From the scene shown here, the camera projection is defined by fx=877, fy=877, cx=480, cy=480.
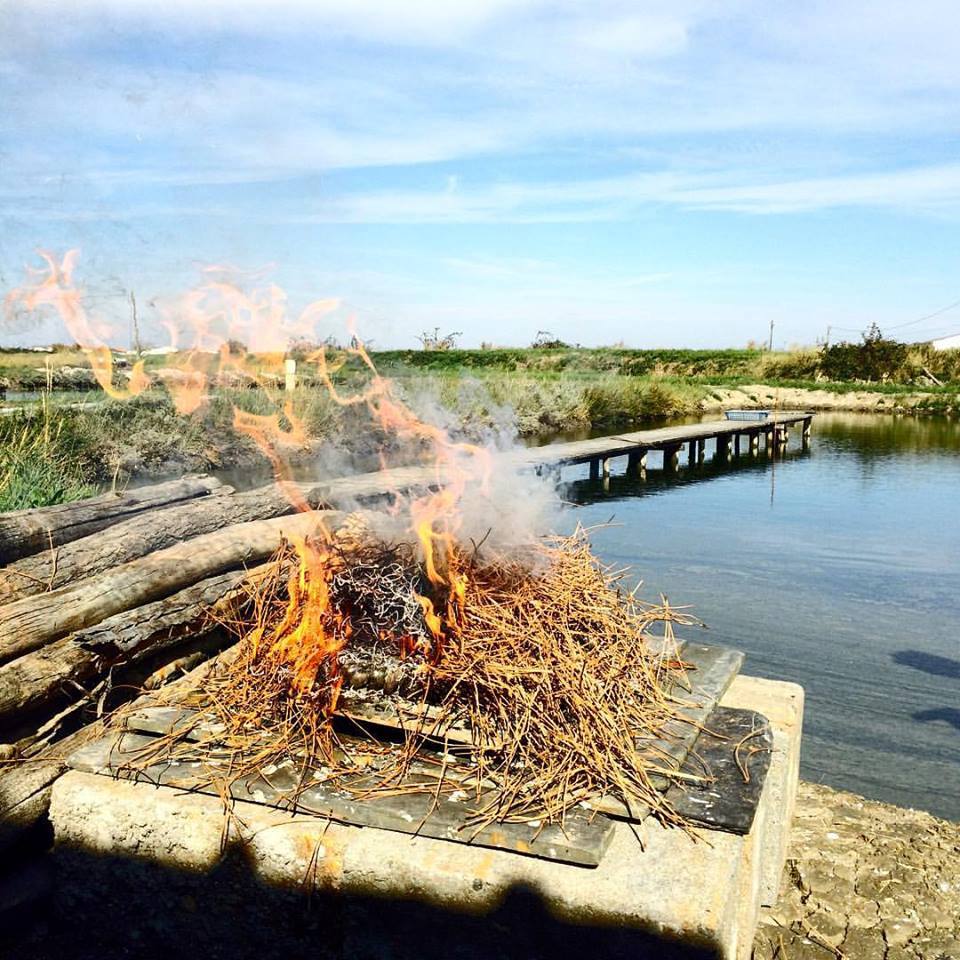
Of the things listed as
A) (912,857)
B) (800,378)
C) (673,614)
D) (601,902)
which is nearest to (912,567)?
(912,857)

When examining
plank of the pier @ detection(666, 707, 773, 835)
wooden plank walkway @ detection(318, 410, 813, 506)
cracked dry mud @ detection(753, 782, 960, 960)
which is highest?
plank of the pier @ detection(666, 707, 773, 835)

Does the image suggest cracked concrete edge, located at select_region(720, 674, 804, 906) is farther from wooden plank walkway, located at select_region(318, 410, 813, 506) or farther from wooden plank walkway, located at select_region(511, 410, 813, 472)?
wooden plank walkway, located at select_region(511, 410, 813, 472)

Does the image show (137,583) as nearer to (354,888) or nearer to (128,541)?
(128,541)

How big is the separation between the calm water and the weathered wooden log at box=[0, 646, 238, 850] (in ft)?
11.8

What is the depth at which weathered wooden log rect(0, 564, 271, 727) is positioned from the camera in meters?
3.28

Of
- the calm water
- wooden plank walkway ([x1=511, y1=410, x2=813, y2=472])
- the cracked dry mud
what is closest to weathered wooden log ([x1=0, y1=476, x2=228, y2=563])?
the cracked dry mud

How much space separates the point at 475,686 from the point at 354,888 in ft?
2.26

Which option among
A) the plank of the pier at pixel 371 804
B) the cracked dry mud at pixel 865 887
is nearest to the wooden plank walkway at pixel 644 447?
the cracked dry mud at pixel 865 887

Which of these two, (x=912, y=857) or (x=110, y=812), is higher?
(x=110, y=812)

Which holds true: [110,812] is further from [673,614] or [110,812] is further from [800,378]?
[800,378]

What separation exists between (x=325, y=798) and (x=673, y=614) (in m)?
1.66

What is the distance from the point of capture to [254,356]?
390 centimetres

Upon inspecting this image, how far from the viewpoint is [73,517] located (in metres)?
5.09

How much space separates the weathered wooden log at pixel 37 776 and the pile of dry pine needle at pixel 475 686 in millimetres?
303
